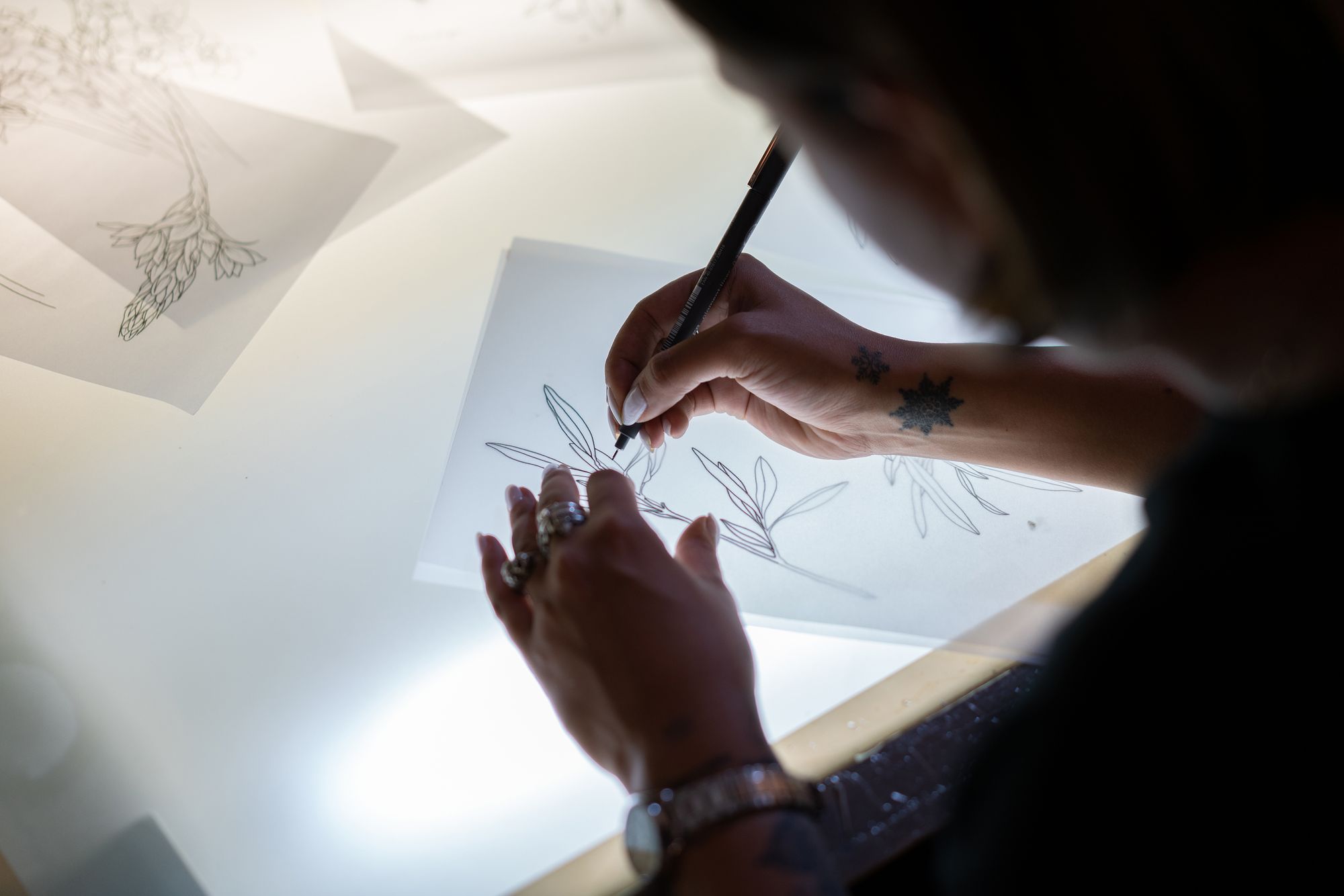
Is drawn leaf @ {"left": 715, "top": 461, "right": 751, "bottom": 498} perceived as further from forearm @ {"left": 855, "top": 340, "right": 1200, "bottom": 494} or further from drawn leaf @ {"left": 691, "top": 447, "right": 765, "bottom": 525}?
forearm @ {"left": 855, "top": 340, "right": 1200, "bottom": 494}

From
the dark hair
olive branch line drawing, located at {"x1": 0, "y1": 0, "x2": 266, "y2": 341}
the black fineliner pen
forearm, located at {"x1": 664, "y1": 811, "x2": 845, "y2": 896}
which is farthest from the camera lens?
olive branch line drawing, located at {"x1": 0, "y1": 0, "x2": 266, "y2": 341}

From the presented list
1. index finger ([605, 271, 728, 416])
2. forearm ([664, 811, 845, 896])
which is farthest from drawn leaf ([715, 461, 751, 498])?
forearm ([664, 811, 845, 896])

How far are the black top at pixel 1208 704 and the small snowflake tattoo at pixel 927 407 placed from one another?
369 millimetres

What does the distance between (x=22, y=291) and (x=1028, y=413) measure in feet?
2.92

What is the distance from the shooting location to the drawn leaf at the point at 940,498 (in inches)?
27.7

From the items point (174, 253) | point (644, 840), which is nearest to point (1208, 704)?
point (644, 840)

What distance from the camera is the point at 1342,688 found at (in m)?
0.31

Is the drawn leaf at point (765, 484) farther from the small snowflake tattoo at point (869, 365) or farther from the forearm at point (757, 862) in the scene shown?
the forearm at point (757, 862)

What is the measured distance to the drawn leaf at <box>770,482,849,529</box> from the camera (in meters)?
0.70

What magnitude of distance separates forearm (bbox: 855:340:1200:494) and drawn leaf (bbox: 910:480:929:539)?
0.12ft

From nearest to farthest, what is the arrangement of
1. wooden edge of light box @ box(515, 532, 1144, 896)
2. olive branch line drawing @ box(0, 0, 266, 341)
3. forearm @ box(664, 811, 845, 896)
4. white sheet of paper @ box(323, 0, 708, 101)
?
forearm @ box(664, 811, 845, 896) < wooden edge of light box @ box(515, 532, 1144, 896) < olive branch line drawing @ box(0, 0, 266, 341) < white sheet of paper @ box(323, 0, 708, 101)

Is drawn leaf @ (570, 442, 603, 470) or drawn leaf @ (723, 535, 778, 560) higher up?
drawn leaf @ (570, 442, 603, 470)

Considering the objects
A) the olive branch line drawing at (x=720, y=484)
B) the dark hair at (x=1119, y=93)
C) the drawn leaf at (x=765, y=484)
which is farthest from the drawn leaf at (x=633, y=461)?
the dark hair at (x=1119, y=93)

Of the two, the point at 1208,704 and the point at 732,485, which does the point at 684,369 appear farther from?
the point at 1208,704
